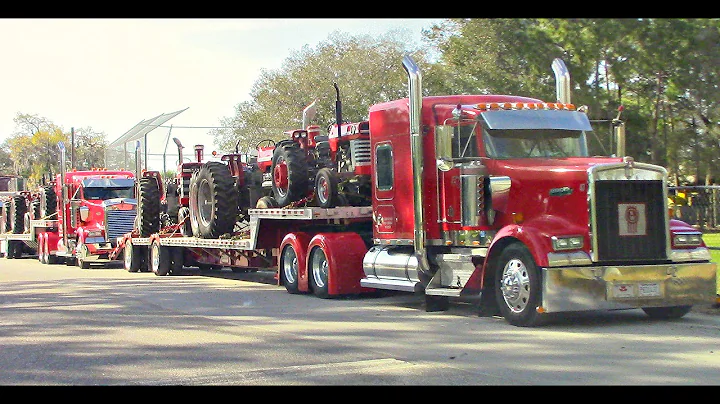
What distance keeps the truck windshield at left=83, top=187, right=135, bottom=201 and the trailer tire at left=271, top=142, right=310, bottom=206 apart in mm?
Result: 14305

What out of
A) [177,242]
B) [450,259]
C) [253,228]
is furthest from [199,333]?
[177,242]

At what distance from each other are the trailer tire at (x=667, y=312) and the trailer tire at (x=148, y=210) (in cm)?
1557

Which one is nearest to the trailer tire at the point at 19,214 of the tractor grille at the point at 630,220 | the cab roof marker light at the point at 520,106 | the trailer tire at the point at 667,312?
the cab roof marker light at the point at 520,106

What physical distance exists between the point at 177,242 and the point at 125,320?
9342mm

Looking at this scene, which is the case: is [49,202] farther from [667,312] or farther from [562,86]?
[667,312]

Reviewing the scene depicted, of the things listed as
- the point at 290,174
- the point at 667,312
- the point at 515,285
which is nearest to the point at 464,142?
the point at 515,285

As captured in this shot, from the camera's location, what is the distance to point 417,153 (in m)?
13.6

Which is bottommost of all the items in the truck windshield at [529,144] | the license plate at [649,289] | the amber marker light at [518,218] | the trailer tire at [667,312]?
the trailer tire at [667,312]

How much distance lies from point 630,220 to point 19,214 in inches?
1238

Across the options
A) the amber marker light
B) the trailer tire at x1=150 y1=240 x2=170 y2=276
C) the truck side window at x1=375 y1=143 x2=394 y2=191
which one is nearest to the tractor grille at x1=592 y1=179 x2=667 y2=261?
the amber marker light

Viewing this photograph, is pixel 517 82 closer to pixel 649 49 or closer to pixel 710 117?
pixel 649 49

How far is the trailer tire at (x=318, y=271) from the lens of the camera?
53.0ft

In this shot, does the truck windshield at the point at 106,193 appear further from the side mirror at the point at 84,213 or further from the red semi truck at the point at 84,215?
the side mirror at the point at 84,213

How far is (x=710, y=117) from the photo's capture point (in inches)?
1165
